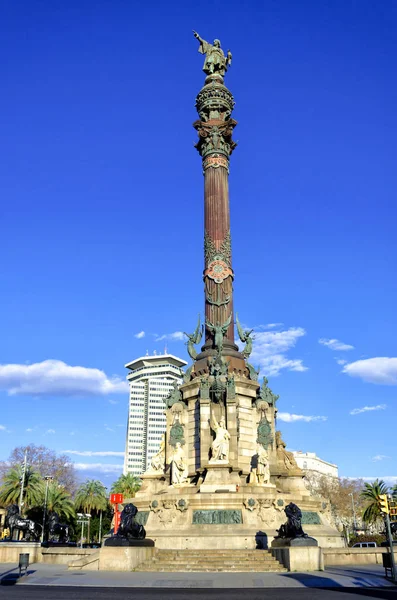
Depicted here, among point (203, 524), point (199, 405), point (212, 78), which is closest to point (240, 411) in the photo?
point (199, 405)

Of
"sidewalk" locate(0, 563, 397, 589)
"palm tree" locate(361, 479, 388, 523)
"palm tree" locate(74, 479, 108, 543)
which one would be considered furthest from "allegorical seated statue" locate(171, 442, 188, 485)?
"palm tree" locate(74, 479, 108, 543)

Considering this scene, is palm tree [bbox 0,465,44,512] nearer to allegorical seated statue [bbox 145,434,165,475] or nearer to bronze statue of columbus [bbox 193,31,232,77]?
allegorical seated statue [bbox 145,434,165,475]

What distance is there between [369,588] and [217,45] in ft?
142

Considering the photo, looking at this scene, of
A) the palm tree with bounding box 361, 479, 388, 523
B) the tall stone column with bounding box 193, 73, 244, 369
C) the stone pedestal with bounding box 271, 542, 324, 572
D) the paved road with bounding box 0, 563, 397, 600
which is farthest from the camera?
the palm tree with bounding box 361, 479, 388, 523

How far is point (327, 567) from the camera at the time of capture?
80.8 ft

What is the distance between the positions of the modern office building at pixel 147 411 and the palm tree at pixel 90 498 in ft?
334

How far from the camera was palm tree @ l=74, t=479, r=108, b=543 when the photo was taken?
74.1 m

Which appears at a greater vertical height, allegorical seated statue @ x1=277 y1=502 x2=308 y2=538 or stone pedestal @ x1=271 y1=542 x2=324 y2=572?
allegorical seated statue @ x1=277 y1=502 x2=308 y2=538

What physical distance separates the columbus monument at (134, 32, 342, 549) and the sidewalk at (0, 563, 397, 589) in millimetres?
5840

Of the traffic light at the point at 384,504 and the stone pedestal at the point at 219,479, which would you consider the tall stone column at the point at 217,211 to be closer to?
the stone pedestal at the point at 219,479

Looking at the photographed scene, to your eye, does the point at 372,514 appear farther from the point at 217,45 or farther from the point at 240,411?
the point at 217,45

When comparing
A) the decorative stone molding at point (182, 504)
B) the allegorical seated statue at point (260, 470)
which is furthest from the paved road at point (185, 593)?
the allegorical seated statue at point (260, 470)

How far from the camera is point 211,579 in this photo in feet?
64.4

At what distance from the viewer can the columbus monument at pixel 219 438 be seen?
28.5 meters
